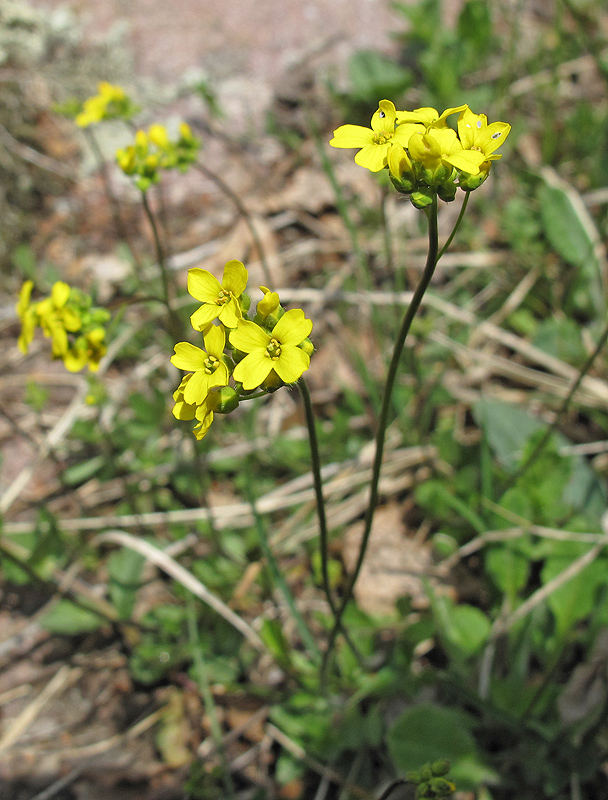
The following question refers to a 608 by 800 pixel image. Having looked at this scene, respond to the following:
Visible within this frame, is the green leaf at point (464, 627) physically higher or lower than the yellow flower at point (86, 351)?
lower

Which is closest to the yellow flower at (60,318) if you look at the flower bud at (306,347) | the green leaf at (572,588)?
the flower bud at (306,347)

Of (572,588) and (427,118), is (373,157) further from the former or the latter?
(572,588)

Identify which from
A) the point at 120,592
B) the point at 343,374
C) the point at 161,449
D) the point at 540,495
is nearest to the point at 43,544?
the point at 120,592

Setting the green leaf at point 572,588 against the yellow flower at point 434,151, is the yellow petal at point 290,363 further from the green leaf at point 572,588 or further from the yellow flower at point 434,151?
the green leaf at point 572,588

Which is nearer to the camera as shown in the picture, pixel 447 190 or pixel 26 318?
pixel 447 190

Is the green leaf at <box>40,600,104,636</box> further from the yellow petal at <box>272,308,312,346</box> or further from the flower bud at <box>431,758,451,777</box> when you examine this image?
the yellow petal at <box>272,308,312,346</box>

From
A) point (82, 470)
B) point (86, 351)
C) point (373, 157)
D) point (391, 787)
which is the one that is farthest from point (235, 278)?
point (82, 470)
